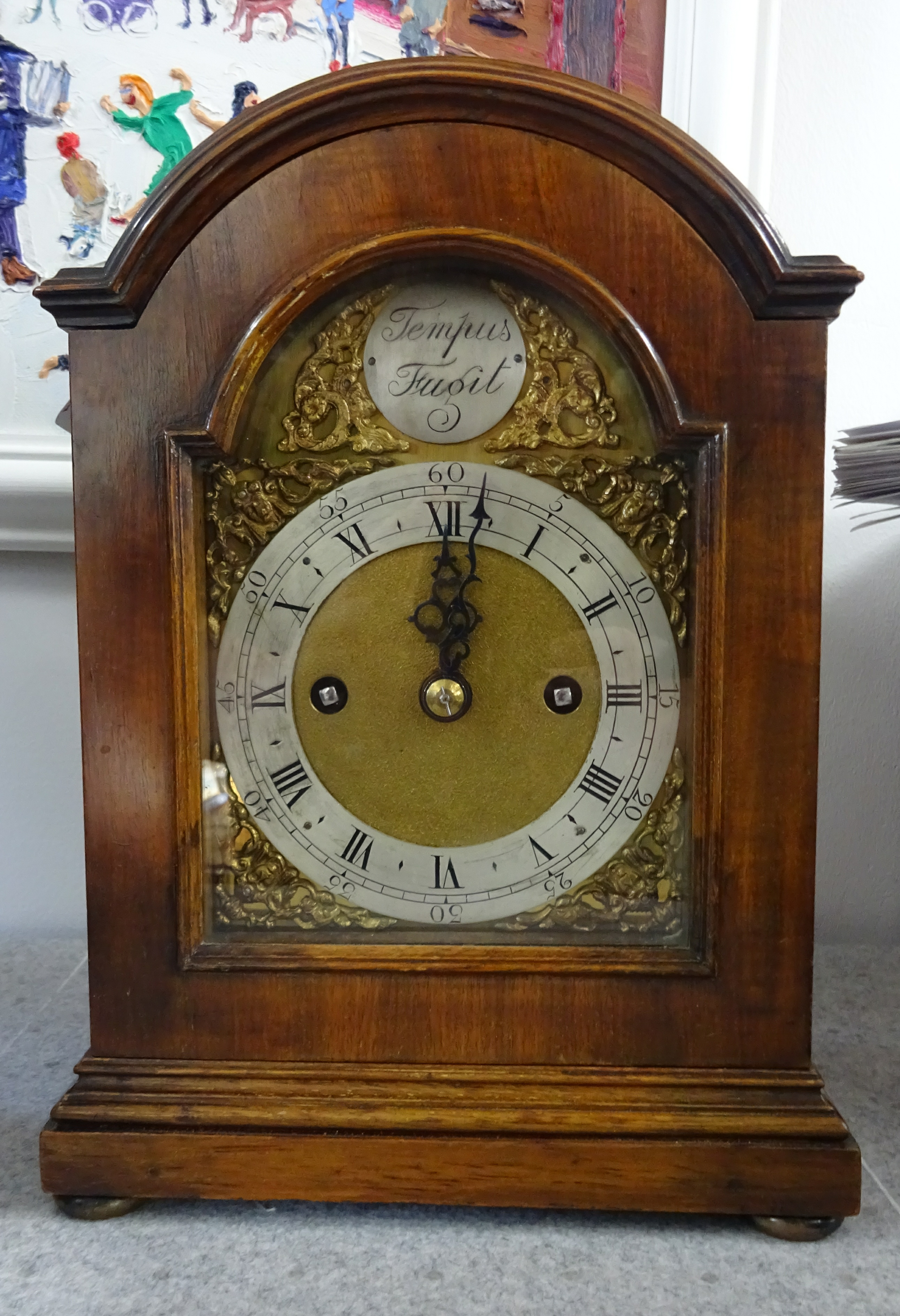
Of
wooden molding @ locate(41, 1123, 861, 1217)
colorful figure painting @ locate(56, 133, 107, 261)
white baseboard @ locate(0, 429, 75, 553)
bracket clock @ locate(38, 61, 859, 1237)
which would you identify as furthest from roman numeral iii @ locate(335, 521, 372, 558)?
colorful figure painting @ locate(56, 133, 107, 261)

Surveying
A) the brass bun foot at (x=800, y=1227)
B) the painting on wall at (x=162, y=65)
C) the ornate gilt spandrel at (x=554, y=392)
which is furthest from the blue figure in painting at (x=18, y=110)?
the brass bun foot at (x=800, y=1227)

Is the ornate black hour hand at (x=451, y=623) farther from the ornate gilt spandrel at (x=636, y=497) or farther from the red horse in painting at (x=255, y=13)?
the red horse in painting at (x=255, y=13)

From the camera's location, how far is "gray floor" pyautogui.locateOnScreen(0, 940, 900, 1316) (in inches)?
23.4

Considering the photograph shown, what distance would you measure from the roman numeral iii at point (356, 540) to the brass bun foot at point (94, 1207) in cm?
44

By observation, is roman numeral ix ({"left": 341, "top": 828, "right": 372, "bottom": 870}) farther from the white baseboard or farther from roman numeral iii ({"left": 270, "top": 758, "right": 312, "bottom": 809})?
the white baseboard

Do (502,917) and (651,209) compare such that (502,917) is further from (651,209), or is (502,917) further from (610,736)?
(651,209)

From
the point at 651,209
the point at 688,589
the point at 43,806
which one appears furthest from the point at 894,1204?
the point at 43,806

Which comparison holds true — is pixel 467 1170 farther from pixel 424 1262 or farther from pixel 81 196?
pixel 81 196

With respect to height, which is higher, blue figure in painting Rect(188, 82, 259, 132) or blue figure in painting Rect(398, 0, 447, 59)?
blue figure in painting Rect(398, 0, 447, 59)

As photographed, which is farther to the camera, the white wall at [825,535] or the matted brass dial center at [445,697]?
the white wall at [825,535]

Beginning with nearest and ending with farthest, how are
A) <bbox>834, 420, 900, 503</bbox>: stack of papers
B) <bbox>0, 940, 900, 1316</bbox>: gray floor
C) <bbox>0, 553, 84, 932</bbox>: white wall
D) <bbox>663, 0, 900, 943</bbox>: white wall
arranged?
1. <bbox>0, 940, 900, 1316</bbox>: gray floor
2. <bbox>834, 420, 900, 503</bbox>: stack of papers
3. <bbox>663, 0, 900, 943</bbox>: white wall
4. <bbox>0, 553, 84, 932</bbox>: white wall

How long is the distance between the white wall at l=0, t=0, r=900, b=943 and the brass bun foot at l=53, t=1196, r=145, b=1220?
0.55m

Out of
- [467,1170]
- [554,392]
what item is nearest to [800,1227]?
[467,1170]

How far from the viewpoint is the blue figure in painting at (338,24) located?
106 centimetres
